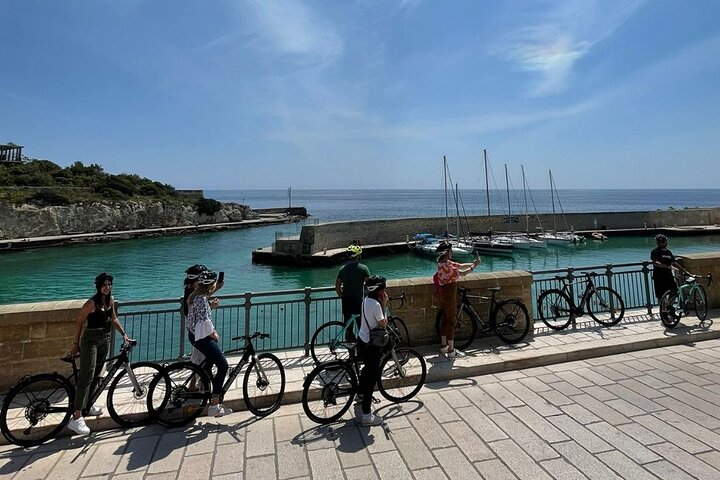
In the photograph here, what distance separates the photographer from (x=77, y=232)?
5738 centimetres

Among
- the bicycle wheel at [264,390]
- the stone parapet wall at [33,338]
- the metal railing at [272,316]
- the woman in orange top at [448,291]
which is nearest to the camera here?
the bicycle wheel at [264,390]

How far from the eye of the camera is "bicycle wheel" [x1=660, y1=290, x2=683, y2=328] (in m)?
7.31

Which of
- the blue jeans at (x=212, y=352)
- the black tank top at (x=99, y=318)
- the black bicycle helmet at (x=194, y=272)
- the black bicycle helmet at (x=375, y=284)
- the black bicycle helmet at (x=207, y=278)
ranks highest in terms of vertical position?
the black bicycle helmet at (x=194, y=272)

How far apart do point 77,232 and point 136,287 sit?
38.3 meters

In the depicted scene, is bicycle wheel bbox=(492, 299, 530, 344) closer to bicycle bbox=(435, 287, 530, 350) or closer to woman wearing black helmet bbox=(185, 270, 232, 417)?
bicycle bbox=(435, 287, 530, 350)

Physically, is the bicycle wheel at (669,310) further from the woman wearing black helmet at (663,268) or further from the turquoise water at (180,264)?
the turquoise water at (180,264)

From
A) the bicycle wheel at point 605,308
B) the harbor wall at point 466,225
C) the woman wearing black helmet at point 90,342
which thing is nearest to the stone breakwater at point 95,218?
the harbor wall at point 466,225

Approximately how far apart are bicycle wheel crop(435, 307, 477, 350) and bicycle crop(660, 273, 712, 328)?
12.2 ft

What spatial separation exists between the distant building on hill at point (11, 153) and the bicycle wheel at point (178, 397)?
101 meters

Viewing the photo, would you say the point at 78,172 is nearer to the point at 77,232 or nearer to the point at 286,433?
the point at 77,232

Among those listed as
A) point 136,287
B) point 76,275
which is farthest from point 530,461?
point 76,275

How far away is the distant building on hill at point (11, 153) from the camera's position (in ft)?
261

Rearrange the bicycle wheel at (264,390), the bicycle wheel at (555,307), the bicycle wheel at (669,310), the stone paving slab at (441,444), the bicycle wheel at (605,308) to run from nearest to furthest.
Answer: the stone paving slab at (441,444) → the bicycle wheel at (264,390) → the bicycle wheel at (669,310) → the bicycle wheel at (555,307) → the bicycle wheel at (605,308)

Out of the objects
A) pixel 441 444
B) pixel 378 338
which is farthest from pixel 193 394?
pixel 441 444
